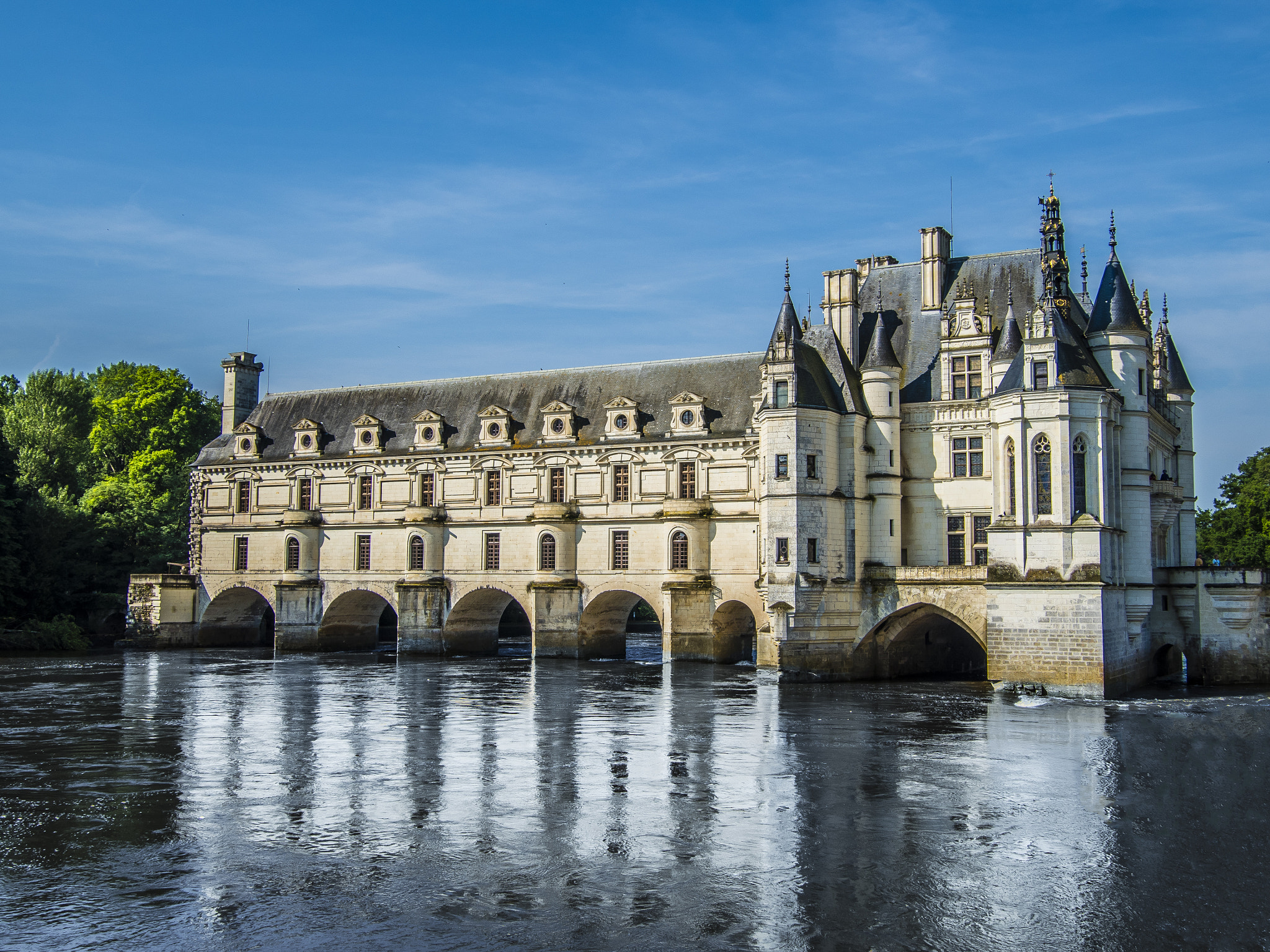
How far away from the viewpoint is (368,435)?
56.0 m

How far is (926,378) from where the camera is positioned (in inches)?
1582

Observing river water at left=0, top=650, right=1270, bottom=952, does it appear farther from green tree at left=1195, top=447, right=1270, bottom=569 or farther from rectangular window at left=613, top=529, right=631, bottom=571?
green tree at left=1195, top=447, right=1270, bottom=569

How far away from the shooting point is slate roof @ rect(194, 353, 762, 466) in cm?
4912

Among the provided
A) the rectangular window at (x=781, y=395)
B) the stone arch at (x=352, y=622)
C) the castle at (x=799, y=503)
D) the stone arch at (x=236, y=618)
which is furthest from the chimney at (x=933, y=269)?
the stone arch at (x=236, y=618)

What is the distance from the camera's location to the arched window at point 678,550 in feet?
156

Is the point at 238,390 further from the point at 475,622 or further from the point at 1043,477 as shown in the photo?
the point at 1043,477

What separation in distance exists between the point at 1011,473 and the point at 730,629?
15544 millimetres

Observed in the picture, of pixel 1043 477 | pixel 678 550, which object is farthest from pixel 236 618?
pixel 1043 477

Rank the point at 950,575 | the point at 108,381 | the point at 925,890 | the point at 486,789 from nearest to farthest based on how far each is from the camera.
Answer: the point at 925,890, the point at 486,789, the point at 950,575, the point at 108,381

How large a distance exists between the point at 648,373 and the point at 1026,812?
3499 cm

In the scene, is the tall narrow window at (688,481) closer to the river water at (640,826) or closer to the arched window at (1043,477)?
the river water at (640,826)

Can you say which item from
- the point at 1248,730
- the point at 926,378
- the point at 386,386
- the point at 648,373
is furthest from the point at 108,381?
the point at 1248,730

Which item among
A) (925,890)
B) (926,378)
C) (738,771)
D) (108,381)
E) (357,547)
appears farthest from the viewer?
(108,381)

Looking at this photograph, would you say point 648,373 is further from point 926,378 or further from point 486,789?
point 486,789
